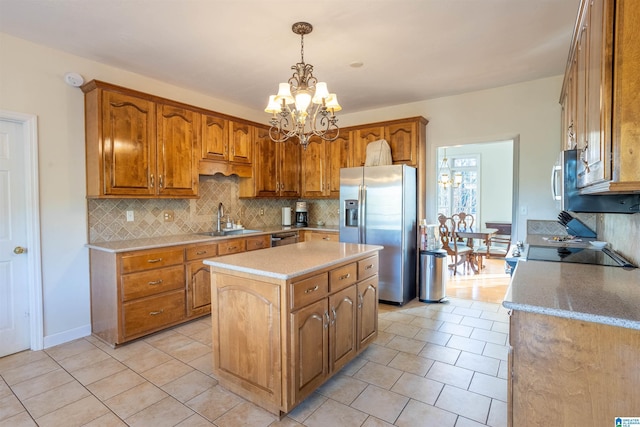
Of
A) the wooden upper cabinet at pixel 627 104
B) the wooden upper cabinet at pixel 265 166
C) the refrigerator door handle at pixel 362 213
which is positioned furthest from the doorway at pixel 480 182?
the wooden upper cabinet at pixel 627 104

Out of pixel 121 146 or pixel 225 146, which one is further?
pixel 225 146

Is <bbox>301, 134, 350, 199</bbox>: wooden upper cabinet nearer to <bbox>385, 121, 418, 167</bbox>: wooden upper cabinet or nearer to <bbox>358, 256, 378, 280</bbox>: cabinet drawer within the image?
<bbox>385, 121, 418, 167</bbox>: wooden upper cabinet

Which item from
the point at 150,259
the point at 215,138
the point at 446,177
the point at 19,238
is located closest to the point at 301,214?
the point at 215,138

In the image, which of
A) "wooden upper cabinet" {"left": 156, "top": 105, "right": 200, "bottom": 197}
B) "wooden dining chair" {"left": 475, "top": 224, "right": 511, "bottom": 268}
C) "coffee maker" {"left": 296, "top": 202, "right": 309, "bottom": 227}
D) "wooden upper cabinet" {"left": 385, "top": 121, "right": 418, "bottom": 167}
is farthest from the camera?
"wooden dining chair" {"left": 475, "top": 224, "right": 511, "bottom": 268}

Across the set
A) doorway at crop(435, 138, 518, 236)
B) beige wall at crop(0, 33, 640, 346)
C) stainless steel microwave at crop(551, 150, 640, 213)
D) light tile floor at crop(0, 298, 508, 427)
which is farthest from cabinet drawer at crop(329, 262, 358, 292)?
doorway at crop(435, 138, 518, 236)

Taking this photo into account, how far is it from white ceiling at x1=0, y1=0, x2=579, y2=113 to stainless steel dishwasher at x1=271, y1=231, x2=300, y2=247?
1.94 meters

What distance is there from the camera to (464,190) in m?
8.45

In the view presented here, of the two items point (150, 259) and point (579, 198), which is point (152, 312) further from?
point (579, 198)

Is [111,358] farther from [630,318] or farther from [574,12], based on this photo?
[574,12]

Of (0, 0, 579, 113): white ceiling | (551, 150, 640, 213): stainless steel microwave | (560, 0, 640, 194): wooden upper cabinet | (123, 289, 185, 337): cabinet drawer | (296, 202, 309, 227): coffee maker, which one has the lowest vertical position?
(123, 289, 185, 337): cabinet drawer

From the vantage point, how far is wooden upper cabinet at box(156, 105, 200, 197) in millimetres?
3344

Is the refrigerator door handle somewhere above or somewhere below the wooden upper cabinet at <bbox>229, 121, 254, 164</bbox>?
below

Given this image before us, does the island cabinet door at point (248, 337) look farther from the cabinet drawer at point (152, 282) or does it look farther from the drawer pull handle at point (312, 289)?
the cabinet drawer at point (152, 282)

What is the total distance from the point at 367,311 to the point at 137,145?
8.84 ft
